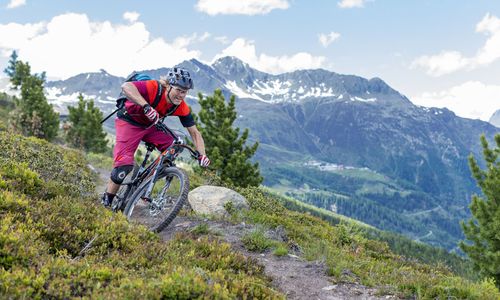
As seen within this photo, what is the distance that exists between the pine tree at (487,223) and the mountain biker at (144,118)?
62.7ft

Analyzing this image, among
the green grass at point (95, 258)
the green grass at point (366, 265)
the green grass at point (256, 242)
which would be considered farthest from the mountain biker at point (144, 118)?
the green grass at point (366, 265)

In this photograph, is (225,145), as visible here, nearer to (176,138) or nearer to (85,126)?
(176,138)

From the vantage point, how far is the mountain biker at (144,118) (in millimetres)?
8016

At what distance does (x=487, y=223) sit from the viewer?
2112 cm

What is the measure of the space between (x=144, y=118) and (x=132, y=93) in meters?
0.90

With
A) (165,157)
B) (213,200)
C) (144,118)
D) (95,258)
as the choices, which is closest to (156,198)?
(165,157)

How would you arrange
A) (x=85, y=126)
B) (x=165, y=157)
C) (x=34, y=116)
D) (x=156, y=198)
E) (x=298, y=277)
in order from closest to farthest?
(x=298, y=277) < (x=165, y=157) < (x=156, y=198) < (x=34, y=116) < (x=85, y=126)

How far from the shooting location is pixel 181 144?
841 cm

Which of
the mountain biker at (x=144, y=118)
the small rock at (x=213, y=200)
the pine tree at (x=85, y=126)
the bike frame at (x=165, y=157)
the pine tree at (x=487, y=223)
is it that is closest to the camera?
the mountain biker at (x=144, y=118)

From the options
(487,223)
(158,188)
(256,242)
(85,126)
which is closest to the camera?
(158,188)

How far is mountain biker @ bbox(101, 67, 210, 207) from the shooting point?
802cm

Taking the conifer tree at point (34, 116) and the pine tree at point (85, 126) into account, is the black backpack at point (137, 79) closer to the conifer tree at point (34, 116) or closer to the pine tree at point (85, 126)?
the conifer tree at point (34, 116)


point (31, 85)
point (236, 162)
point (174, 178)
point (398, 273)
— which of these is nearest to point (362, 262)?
point (398, 273)

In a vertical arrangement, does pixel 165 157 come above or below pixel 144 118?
below
